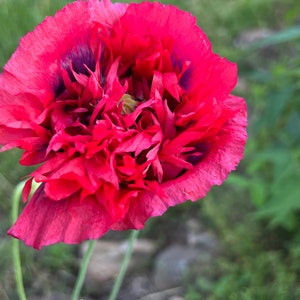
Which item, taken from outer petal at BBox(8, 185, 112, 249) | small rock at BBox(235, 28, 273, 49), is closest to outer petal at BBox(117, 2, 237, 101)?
outer petal at BBox(8, 185, 112, 249)

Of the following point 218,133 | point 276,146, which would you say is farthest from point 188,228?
point 218,133

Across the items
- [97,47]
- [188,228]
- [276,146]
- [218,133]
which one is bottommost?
[188,228]

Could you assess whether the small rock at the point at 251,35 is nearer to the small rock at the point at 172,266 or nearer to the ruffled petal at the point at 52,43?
the small rock at the point at 172,266

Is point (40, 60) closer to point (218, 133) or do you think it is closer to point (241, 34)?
point (218, 133)

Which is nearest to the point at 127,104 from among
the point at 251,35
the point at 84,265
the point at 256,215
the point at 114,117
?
the point at 114,117

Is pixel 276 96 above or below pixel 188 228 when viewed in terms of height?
above

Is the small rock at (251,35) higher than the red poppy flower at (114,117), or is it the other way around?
the red poppy flower at (114,117)

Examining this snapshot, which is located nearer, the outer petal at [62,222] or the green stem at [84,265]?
the outer petal at [62,222]

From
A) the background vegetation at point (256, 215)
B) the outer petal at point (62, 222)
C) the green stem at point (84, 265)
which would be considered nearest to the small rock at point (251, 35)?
the background vegetation at point (256, 215)
